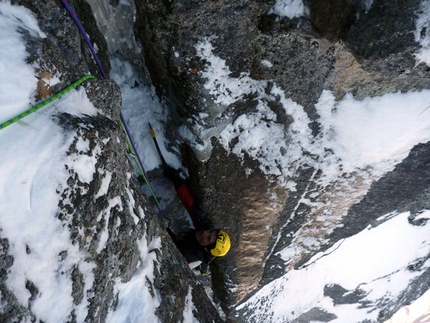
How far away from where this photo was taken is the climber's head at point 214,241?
3.26 m

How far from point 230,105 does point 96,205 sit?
161 cm

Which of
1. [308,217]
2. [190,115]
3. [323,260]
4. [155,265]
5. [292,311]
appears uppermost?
[190,115]

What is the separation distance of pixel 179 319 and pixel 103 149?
142 cm

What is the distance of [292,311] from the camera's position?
5328mm

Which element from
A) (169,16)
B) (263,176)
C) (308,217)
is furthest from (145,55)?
(308,217)

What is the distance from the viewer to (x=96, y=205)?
191cm

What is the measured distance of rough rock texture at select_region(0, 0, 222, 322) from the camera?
5.77 feet

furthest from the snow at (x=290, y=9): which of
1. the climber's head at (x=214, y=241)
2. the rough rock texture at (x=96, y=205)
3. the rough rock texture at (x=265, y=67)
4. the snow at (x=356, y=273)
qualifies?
the snow at (x=356, y=273)

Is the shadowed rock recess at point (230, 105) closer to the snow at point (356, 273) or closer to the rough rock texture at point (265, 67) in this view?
the rough rock texture at point (265, 67)

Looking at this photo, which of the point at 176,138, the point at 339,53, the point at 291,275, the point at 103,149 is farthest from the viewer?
the point at 291,275

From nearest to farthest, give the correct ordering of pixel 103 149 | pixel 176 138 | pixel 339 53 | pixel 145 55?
pixel 103 149, pixel 339 53, pixel 145 55, pixel 176 138

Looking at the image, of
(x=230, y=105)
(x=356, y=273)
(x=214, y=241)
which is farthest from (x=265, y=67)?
(x=356, y=273)

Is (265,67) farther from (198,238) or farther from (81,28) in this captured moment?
(198,238)

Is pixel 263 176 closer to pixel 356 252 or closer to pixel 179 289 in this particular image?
Answer: pixel 179 289
